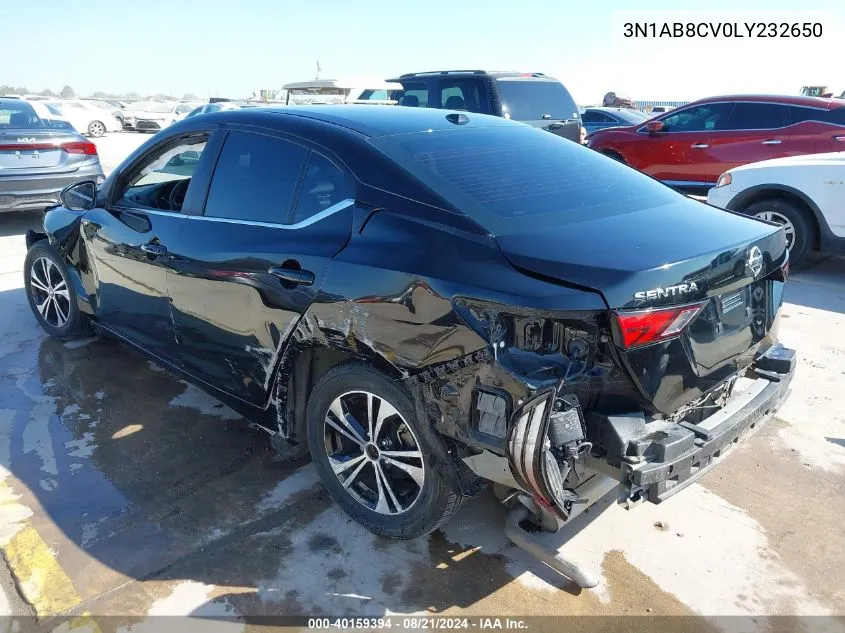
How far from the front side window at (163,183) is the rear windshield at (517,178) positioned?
4.66ft

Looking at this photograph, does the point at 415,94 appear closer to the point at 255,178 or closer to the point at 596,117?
the point at 255,178

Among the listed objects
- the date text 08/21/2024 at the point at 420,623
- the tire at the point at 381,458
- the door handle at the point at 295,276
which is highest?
the door handle at the point at 295,276

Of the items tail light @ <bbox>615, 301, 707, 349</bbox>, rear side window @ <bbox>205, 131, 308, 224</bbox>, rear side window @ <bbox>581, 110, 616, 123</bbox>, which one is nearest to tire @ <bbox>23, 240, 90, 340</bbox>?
rear side window @ <bbox>205, 131, 308, 224</bbox>

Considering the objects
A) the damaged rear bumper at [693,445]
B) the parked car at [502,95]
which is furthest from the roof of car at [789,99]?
the damaged rear bumper at [693,445]

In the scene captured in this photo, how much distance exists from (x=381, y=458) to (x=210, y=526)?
88cm

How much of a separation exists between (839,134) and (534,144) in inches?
263

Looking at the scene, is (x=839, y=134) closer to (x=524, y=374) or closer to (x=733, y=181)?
(x=733, y=181)

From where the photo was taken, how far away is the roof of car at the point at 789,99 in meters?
8.44

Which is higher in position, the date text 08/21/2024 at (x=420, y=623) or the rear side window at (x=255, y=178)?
the rear side window at (x=255, y=178)

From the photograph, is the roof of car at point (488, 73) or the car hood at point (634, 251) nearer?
the car hood at point (634, 251)

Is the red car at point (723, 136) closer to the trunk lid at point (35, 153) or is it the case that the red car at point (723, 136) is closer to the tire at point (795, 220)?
the tire at point (795, 220)

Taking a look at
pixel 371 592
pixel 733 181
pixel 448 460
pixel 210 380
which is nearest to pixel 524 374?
pixel 448 460

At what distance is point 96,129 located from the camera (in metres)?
25.8

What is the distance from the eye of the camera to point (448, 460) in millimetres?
2596
